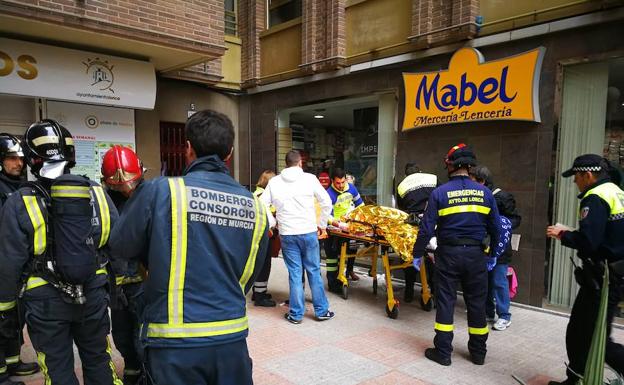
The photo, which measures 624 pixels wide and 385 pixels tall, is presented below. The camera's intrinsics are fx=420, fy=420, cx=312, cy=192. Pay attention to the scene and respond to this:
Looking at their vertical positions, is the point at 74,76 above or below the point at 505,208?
above

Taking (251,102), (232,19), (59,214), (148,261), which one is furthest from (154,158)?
(148,261)

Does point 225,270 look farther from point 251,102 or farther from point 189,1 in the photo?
point 251,102

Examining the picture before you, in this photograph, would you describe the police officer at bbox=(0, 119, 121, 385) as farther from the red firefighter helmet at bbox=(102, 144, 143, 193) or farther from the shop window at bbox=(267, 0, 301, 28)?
the shop window at bbox=(267, 0, 301, 28)

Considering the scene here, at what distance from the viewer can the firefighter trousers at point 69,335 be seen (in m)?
2.55

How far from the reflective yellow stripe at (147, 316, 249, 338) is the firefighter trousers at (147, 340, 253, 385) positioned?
63 mm

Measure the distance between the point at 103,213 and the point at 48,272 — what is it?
20.3 inches

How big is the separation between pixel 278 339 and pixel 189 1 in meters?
5.97

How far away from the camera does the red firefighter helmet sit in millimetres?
3150

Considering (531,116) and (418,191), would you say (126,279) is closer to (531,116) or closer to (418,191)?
(418,191)

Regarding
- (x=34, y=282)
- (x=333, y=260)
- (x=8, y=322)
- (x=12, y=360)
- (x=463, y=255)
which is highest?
(x=34, y=282)

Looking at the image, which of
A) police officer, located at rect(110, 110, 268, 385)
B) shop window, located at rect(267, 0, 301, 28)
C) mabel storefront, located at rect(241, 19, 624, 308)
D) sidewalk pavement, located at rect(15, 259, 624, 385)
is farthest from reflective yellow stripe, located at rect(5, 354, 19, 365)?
shop window, located at rect(267, 0, 301, 28)

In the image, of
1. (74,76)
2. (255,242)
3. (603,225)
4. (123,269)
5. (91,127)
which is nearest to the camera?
(255,242)

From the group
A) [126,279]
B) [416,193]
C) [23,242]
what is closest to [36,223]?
[23,242]

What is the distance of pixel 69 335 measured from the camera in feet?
8.80
